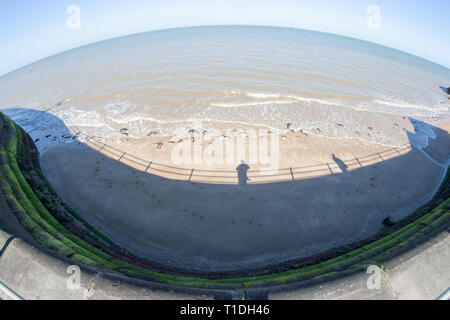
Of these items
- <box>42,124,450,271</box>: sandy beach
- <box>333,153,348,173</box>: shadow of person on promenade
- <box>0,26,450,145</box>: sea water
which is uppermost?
<box>0,26,450,145</box>: sea water

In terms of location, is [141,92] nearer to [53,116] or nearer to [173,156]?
[53,116]

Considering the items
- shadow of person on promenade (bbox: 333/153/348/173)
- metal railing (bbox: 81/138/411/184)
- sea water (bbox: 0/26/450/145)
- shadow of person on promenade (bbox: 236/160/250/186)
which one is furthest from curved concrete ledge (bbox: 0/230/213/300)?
sea water (bbox: 0/26/450/145)

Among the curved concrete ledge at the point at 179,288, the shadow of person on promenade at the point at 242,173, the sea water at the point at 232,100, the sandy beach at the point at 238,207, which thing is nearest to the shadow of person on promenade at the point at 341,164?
the sandy beach at the point at 238,207

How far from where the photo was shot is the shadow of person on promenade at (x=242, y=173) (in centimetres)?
1431

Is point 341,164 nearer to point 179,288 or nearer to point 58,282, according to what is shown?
point 179,288

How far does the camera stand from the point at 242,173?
14977 millimetres

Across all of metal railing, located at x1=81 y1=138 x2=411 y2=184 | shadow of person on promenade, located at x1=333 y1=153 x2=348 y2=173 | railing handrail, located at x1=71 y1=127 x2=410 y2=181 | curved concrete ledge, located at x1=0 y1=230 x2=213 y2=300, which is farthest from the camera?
shadow of person on promenade, located at x1=333 y1=153 x2=348 y2=173

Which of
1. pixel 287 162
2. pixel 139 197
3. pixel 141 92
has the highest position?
pixel 141 92

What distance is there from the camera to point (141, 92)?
Result: 29.3 metres

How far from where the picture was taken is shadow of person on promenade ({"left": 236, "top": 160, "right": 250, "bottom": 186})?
14.3 metres

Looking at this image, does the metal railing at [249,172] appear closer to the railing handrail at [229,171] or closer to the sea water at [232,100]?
the railing handrail at [229,171]

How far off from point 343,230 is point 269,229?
4.52 m

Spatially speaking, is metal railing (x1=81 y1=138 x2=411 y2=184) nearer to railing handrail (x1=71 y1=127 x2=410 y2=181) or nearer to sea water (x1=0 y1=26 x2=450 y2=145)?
railing handrail (x1=71 y1=127 x2=410 y2=181)
